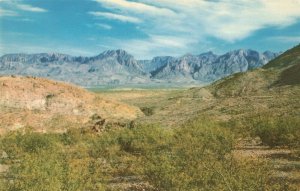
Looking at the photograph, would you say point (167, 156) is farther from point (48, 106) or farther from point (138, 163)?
point (48, 106)

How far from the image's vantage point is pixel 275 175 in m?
27.2

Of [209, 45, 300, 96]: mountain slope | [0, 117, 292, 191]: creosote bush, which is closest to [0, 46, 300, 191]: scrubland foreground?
[0, 117, 292, 191]: creosote bush

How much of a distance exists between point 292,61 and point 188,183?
10650 cm

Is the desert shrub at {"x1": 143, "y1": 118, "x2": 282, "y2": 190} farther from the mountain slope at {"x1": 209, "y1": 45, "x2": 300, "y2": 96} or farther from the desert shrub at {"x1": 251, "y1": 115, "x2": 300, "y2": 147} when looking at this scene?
the mountain slope at {"x1": 209, "y1": 45, "x2": 300, "y2": 96}

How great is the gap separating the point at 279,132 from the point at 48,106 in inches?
1552

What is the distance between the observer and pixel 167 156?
28.9 metres

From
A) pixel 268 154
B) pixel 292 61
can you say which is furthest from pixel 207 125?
pixel 292 61

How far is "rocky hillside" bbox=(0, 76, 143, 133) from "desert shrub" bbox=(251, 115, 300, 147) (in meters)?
25.7

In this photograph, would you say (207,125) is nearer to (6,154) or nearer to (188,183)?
(6,154)

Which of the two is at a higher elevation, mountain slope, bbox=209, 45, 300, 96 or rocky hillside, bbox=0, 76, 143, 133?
mountain slope, bbox=209, 45, 300, 96

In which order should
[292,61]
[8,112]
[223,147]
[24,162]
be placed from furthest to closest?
[292,61], [8,112], [223,147], [24,162]

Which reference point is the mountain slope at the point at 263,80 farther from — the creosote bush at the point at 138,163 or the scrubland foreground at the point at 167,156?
the creosote bush at the point at 138,163

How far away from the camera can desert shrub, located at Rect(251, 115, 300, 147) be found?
3778 cm

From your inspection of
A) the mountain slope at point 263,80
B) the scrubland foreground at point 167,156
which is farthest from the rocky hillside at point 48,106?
the mountain slope at point 263,80
